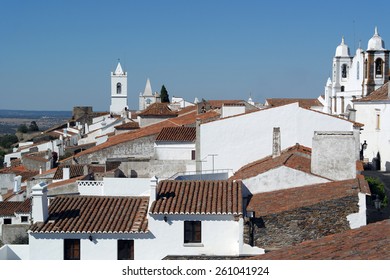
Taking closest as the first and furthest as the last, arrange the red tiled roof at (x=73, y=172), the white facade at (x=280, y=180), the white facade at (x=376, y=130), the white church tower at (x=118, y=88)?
the white facade at (x=280, y=180) → the red tiled roof at (x=73, y=172) → the white facade at (x=376, y=130) → the white church tower at (x=118, y=88)

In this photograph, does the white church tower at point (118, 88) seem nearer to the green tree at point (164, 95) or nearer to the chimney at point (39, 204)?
the green tree at point (164, 95)

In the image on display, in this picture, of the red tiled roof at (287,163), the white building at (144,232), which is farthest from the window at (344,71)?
the white building at (144,232)

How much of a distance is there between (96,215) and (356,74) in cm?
4438

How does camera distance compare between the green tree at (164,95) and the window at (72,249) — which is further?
the green tree at (164,95)

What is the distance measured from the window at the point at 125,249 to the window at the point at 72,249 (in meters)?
1.05

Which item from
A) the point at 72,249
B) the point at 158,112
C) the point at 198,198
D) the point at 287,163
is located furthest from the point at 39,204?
the point at 158,112

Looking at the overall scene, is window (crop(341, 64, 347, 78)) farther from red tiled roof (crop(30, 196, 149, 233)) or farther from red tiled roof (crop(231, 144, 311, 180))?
red tiled roof (crop(30, 196, 149, 233))

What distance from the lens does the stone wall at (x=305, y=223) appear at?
17.8 meters

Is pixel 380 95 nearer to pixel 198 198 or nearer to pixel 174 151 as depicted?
pixel 174 151

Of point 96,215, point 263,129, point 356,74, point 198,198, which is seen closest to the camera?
point 96,215

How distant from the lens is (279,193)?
2020cm

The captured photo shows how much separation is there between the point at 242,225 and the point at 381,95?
2952cm

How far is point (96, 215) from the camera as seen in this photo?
18.9 m
